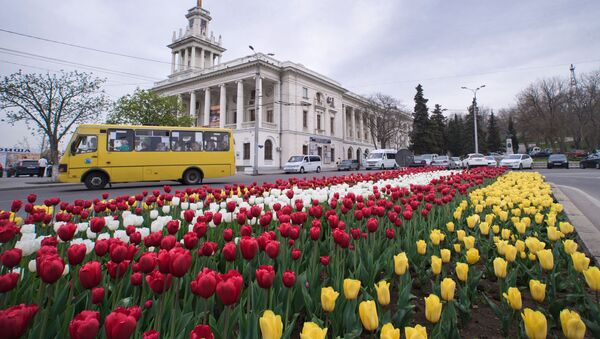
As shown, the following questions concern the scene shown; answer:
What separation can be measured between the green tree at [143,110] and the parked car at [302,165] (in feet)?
35.2

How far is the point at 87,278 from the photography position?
1230mm

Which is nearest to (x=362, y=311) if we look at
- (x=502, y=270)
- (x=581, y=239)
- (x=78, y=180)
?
(x=502, y=270)

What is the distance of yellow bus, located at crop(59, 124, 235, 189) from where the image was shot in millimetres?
13547

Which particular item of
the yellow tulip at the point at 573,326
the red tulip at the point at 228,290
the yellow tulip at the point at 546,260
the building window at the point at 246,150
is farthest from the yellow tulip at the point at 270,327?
the building window at the point at 246,150

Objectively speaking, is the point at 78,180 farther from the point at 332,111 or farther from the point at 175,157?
the point at 332,111

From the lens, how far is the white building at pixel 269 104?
39969 mm

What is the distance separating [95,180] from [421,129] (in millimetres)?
47469

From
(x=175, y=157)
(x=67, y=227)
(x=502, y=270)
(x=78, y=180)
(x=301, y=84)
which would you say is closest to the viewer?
(x=502, y=270)

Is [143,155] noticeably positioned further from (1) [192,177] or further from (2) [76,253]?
(2) [76,253]

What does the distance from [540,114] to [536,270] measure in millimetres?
57327

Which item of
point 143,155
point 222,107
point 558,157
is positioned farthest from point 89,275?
point 222,107

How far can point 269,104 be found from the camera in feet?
143

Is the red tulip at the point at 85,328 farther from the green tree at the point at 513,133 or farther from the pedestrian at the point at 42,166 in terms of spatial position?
the green tree at the point at 513,133

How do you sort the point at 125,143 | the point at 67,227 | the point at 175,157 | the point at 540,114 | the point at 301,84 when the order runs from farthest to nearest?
the point at 540,114, the point at 301,84, the point at 175,157, the point at 125,143, the point at 67,227
